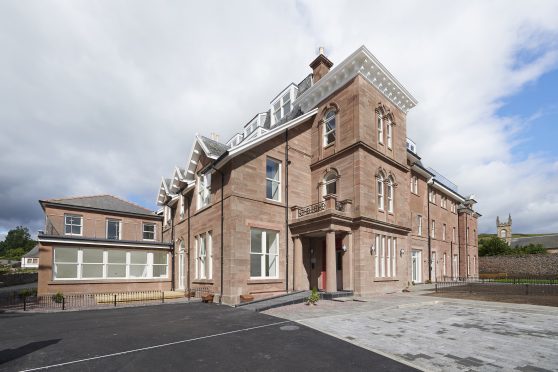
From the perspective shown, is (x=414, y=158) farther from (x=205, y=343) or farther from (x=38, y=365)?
(x=38, y=365)

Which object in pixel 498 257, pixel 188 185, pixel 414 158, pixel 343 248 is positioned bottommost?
pixel 498 257

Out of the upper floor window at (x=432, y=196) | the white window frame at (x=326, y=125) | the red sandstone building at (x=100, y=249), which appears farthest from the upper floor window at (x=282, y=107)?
the upper floor window at (x=432, y=196)

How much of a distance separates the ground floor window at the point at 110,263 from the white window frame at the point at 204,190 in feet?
26.9

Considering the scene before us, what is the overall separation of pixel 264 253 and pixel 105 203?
2303 cm

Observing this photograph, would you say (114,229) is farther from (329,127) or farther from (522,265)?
(522,265)

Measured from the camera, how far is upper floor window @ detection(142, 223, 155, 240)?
1329 inches

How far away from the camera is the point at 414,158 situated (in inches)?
1086

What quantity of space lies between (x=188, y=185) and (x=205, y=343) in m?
15.4

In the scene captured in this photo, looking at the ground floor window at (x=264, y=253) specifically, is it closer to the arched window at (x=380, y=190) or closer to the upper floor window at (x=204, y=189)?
the upper floor window at (x=204, y=189)

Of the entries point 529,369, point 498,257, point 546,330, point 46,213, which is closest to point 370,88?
point 546,330

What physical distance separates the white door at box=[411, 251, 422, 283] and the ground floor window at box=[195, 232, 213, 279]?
18406mm

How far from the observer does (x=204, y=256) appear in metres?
19.8

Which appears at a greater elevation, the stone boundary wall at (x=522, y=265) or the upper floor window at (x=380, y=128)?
the upper floor window at (x=380, y=128)

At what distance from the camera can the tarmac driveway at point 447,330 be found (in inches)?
274
